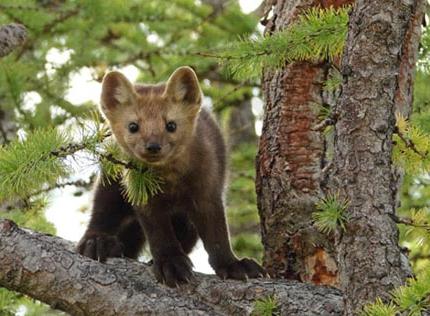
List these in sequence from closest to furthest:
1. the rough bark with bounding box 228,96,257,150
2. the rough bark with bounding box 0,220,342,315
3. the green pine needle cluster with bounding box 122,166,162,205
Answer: the rough bark with bounding box 0,220,342,315
the green pine needle cluster with bounding box 122,166,162,205
the rough bark with bounding box 228,96,257,150

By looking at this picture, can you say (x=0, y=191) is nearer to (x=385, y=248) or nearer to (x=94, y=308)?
(x=94, y=308)

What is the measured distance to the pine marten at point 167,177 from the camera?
529cm

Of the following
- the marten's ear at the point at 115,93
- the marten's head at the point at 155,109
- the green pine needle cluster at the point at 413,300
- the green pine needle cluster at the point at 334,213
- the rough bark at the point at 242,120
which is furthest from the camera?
the rough bark at the point at 242,120

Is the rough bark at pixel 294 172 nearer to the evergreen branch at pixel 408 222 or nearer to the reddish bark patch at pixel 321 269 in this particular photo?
the reddish bark patch at pixel 321 269

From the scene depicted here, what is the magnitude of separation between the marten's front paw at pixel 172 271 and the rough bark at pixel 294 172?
0.62 m

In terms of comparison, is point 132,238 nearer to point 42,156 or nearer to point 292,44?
point 292,44

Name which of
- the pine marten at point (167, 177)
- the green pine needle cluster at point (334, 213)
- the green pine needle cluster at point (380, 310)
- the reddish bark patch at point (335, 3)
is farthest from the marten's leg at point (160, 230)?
the green pine needle cluster at point (380, 310)

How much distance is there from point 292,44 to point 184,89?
145cm

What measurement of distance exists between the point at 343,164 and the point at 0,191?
54.9 inches

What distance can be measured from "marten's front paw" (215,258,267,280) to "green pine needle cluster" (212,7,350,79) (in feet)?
3.73

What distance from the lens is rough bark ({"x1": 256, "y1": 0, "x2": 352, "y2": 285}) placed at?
17.3 ft

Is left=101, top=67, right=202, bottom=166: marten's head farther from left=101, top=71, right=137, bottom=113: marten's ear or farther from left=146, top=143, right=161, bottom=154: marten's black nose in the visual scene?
left=146, top=143, right=161, bottom=154: marten's black nose

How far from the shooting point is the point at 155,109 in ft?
18.6

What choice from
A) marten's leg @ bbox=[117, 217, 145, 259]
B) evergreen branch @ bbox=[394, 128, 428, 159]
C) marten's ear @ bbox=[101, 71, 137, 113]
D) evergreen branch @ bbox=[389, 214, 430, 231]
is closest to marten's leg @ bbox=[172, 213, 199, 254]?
marten's leg @ bbox=[117, 217, 145, 259]
